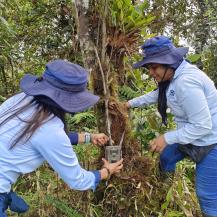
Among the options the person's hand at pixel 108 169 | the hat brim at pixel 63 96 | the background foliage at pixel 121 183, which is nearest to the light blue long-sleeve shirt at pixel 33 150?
the hat brim at pixel 63 96

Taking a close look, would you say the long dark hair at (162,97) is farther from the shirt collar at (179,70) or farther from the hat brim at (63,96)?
the hat brim at (63,96)

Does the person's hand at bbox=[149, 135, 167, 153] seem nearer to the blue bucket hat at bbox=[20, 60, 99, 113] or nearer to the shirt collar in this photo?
the shirt collar

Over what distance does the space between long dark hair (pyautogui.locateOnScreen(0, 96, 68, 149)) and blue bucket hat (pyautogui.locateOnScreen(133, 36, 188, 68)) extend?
0.95m

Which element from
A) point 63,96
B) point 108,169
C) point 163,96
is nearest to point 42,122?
point 63,96

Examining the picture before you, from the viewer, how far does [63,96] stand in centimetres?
233

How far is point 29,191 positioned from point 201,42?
516 centimetres

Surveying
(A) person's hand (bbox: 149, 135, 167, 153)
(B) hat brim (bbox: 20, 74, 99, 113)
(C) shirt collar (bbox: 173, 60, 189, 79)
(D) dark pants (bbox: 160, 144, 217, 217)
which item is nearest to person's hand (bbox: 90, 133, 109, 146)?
(A) person's hand (bbox: 149, 135, 167, 153)

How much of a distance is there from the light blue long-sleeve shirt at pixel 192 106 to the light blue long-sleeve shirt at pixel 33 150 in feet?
3.24

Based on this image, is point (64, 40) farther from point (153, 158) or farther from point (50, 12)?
point (153, 158)

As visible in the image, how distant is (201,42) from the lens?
8.11 meters

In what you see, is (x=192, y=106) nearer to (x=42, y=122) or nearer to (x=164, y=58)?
(x=164, y=58)

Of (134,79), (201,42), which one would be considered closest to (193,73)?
(134,79)

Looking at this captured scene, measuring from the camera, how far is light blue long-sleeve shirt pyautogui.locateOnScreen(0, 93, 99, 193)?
232cm

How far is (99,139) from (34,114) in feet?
3.40
